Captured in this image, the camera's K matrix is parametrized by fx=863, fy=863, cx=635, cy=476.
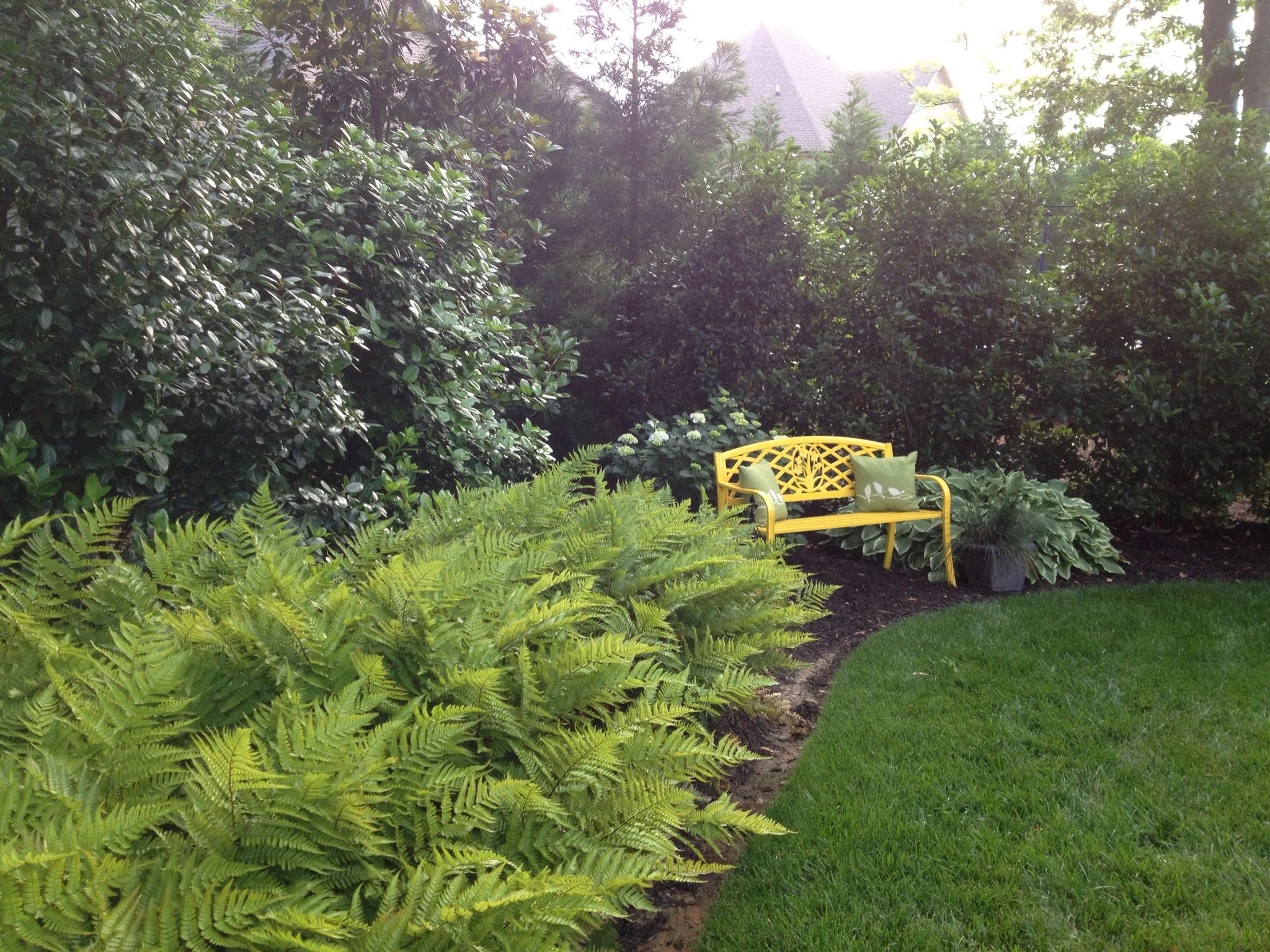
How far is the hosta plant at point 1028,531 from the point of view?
5.86 meters

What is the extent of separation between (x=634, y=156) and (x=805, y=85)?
19.7 metres

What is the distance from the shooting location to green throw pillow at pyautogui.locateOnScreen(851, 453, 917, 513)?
5.97 metres

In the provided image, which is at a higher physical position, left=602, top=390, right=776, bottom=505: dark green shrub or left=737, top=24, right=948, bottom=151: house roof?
left=737, top=24, right=948, bottom=151: house roof

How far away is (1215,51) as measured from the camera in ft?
32.3

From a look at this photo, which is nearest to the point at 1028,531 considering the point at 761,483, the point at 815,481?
the point at 815,481

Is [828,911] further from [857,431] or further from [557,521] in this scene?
[857,431]

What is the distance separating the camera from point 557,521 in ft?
10.1

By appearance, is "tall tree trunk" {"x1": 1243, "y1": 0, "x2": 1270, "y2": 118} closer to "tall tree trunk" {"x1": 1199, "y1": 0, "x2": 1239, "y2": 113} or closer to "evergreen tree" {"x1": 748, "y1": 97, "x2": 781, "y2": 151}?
"tall tree trunk" {"x1": 1199, "y1": 0, "x2": 1239, "y2": 113}

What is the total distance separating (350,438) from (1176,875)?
4.09 meters

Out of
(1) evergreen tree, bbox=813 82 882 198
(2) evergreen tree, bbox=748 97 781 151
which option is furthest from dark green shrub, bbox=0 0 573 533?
(1) evergreen tree, bbox=813 82 882 198

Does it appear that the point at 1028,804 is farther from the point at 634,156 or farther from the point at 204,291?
the point at 634,156

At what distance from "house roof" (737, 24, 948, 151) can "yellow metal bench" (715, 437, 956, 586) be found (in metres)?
17.6

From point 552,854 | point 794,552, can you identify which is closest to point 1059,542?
point 794,552

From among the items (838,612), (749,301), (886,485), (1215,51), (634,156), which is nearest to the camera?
(838,612)
